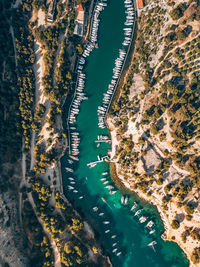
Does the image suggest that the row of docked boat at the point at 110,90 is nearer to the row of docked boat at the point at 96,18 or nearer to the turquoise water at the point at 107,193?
the turquoise water at the point at 107,193

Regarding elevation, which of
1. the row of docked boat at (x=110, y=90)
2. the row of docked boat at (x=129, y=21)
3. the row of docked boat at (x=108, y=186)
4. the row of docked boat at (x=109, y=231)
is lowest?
the row of docked boat at (x=109, y=231)

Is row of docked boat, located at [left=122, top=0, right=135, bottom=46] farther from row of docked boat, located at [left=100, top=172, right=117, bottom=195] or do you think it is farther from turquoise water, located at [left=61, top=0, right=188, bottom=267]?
row of docked boat, located at [left=100, top=172, right=117, bottom=195]

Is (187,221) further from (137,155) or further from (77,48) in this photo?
(77,48)

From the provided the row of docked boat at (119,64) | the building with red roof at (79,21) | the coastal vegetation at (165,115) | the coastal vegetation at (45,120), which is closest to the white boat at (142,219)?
the coastal vegetation at (165,115)

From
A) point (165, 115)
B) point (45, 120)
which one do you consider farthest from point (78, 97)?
point (165, 115)

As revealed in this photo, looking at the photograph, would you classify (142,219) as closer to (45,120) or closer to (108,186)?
(108,186)

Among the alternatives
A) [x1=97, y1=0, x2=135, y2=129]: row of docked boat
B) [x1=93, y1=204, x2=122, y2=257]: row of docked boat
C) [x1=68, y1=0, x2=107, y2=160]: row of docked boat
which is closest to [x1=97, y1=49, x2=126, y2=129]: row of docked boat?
[x1=97, y1=0, x2=135, y2=129]: row of docked boat
